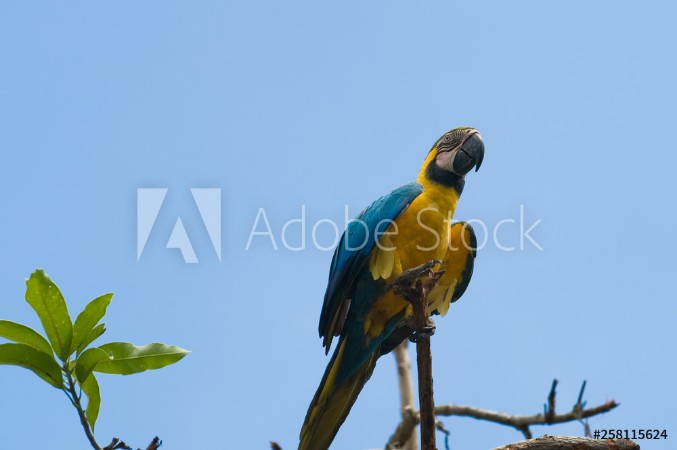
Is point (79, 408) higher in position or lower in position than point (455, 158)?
lower

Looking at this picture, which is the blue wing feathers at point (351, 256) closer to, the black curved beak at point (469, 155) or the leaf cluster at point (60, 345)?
the black curved beak at point (469, 155)

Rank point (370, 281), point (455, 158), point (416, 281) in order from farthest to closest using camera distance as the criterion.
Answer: point (455, 158)
point (370, 281)
point (416, 281)

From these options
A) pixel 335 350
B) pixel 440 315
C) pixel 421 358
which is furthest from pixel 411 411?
pixel 421 358

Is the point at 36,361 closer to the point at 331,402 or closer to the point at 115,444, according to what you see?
the point at 115,444

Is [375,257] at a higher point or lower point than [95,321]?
higher

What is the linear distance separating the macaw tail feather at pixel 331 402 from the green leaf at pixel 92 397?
1594 mm

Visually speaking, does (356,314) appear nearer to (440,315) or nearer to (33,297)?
(440,315)

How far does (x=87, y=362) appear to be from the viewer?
9.48 ft

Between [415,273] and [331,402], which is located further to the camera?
[331,402]

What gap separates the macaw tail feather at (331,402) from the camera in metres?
4.26

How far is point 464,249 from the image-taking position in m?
5.01

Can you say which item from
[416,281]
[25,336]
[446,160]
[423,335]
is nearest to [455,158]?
[446,160]

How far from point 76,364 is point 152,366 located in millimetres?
284

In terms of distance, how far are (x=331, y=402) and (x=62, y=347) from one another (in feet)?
6.25
